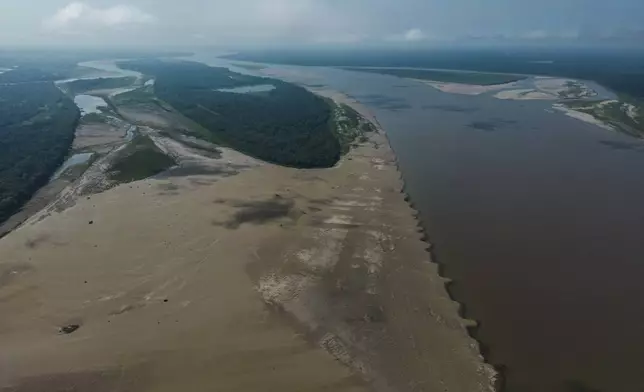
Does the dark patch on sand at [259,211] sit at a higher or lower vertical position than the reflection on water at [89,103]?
lower

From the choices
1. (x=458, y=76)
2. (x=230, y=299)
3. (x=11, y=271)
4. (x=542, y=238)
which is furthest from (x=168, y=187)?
(x=458, y=76)

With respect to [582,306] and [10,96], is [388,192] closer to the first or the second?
[582,306]

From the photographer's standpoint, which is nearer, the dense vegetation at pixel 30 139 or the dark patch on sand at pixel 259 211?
the dark patch on sand at pixel 259 211

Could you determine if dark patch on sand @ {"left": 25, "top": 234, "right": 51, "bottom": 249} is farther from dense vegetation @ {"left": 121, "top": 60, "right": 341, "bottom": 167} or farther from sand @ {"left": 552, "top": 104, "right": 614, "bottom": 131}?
sand @ {"left": 552, "top": 104, "right": 614, "bottom": 131}

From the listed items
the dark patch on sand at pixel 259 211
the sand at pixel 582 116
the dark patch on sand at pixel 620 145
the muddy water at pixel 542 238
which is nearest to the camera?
the muddy water at pixel 542 238

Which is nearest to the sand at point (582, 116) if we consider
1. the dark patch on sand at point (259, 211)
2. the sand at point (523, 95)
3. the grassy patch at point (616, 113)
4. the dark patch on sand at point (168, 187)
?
the grassy patch at point (616, 113)

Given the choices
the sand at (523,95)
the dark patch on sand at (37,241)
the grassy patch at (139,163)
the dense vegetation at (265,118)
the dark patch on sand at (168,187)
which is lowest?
the dark patch on sand at (37,241)

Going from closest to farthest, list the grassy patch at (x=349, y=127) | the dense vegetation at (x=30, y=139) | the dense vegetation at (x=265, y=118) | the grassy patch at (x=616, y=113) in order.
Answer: the dense vegetation at (x=30, y=139), the dense vegetation at (x=265, y=118), the grassy patch at (x=349, y=127), the grassy patch at (x=616, y=113)

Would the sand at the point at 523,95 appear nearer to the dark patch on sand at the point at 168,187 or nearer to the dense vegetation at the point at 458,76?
the dense vegetation at the point at 458,76
